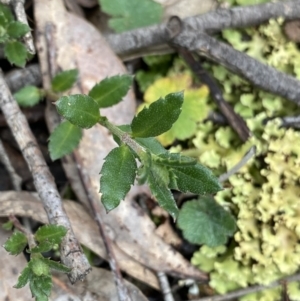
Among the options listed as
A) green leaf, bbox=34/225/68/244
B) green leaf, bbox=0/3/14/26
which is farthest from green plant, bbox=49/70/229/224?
green leaf, bbox=0/3/14/26

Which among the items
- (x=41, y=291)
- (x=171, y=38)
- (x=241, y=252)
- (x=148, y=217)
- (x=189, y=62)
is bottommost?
(x=241, y=252)

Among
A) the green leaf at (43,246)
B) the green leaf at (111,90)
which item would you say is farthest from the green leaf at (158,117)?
the green leaf at (43,246)

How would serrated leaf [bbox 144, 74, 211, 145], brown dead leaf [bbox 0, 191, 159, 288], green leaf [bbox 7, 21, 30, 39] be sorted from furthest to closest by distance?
serrated leaf [bbox 144, 74, 211, 145] → brown dead leaf [bbox 0, 191, 159, 288] → green leaf [bbox 7, 21, 30, 39]

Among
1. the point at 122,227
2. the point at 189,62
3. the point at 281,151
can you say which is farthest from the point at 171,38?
the point at 122,227

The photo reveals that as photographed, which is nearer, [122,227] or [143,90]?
[122,227]

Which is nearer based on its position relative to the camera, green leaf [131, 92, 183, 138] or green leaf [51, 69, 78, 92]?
green leaf [131, 92, 183, 138]

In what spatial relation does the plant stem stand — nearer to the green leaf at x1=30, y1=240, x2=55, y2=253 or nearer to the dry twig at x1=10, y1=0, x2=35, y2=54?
the green leaf at x1=30, y1=240, x2=55, y2=253

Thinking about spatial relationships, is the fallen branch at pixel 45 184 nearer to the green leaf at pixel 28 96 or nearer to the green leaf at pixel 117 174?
the green leaf at pixel 28 96

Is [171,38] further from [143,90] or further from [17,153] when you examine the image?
[17,153]
